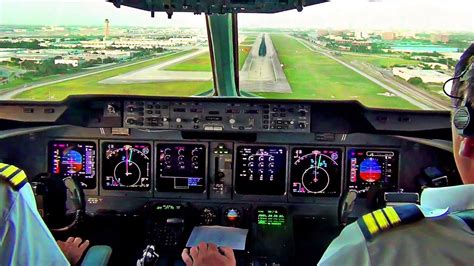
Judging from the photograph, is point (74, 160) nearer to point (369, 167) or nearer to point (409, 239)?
point (369, 167)

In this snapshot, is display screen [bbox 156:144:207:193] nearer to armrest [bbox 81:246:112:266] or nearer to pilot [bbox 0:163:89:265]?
armrest [bbox 81:246:112:266]

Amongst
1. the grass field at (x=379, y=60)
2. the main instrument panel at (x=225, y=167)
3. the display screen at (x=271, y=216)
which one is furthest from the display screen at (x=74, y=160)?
the grass field at (x=379, y=60)

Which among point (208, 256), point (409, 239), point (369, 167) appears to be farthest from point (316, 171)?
point (409, 239)

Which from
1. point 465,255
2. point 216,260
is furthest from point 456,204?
point 216,260

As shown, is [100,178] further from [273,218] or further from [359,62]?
[359,62]

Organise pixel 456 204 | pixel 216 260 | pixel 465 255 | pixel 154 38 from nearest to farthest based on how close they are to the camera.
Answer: pixel 465 255 < pixel 456 204 < pixel 216 260 < pixel 154 38

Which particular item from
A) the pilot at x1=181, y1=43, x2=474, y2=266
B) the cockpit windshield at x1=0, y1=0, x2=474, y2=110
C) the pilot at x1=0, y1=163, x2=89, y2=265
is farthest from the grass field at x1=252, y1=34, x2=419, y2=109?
the pilot at x1=181, y1=43, x2=474, y2=266
